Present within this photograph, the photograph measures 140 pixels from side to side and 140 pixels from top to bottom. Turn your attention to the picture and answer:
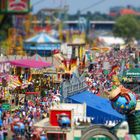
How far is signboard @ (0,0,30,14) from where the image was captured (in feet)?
166

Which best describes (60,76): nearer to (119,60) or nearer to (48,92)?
(119,60)

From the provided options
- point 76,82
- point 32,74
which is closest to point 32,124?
point 76,82

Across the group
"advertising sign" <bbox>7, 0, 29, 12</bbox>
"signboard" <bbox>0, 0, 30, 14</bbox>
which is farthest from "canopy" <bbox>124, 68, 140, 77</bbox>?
"advertising sign" <bbox>7, 0, 29, 12</bbox>

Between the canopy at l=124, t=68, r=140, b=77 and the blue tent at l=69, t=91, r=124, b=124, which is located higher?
the canopy at l=124, t=68, r=140, b=77

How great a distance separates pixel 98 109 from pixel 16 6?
36786 mm

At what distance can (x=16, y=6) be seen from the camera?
166 feet

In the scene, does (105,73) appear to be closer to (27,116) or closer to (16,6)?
(27,116)

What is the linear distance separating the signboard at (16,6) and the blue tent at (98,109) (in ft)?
115

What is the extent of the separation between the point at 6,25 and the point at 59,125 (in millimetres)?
75068

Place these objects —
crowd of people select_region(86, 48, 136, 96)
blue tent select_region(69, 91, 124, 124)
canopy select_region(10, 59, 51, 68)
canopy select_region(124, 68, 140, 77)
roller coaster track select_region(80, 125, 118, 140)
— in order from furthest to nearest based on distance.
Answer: canopy select_region(10, 59, 51, 68)
canopy select_region(124, 68, 140, 77)
crowd of people select_region(86, 48, 136, 96)
blue tent select_region(69, 91, 124, 124)
roller coaster track select_region(80, 125, 118, 140)

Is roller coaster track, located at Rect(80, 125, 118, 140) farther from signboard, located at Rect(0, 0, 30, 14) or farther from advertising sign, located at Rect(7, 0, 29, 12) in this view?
advertising sign, located at Rect(7, 0, 29, 12)

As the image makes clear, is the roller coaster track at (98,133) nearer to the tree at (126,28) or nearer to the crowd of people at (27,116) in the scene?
the crowd of people at (27,116)

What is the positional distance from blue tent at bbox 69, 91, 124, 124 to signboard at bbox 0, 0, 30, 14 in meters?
35.2

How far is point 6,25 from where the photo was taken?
85.1 metres
